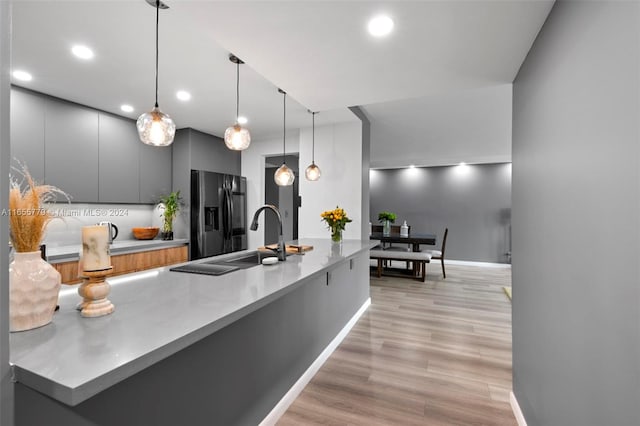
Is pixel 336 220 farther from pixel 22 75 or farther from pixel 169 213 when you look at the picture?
pixel 22 75

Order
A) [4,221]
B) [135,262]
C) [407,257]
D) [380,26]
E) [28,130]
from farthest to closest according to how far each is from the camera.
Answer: [407,257] < [135,262] < [28,130] < [380,26] < [4,221]

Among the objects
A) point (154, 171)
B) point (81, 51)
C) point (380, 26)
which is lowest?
point (154, 171)

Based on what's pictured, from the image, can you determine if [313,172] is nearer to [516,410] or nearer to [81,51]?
[81,51]

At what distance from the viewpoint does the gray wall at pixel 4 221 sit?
708 millimetres

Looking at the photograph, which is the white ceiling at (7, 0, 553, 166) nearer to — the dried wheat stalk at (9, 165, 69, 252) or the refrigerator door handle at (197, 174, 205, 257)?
the dried wheat stalk at (9, 165, 69, 252)

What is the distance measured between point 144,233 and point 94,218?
0.55 m

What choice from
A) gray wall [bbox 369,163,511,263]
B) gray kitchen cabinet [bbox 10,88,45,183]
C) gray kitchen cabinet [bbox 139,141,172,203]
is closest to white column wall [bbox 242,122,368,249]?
gray kitchen cabinet [bbox 139,141,172,203]

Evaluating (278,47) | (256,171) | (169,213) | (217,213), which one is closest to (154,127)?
(278,47)

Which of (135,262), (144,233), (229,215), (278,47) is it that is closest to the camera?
(278,47)

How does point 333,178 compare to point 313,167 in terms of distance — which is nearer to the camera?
point 313,167

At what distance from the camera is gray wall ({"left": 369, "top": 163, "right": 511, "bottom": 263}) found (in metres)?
7.15

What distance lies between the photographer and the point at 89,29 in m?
1.88

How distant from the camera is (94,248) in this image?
3.21 ft

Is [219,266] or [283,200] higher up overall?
[283,200]
